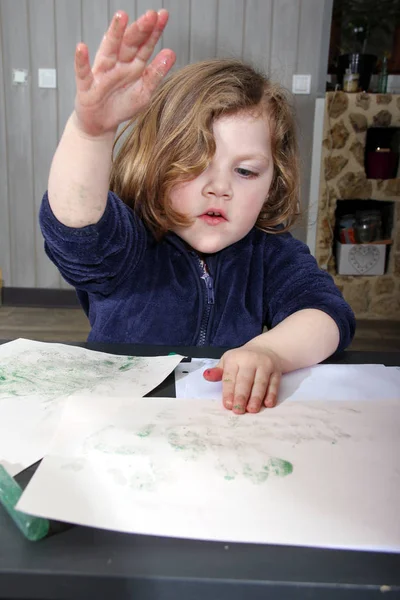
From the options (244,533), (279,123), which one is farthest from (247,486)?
(279,123)

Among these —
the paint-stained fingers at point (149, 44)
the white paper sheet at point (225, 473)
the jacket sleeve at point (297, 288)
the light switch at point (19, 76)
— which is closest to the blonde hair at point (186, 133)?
the jacket sleeve at point (297, 288)

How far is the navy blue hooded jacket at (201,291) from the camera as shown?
0.78 meters

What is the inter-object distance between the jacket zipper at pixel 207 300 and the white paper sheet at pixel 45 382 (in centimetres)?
22

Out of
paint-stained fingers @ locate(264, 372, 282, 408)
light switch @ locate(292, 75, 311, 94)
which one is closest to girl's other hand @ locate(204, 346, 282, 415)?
paint-stained fingers @ locate(264, 372, 282, 408)

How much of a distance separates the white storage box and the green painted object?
2521mm

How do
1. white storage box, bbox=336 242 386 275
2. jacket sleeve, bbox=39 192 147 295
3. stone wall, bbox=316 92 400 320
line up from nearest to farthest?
jacket sleeve, bbox=39 192 147 295 < stone wall, bbox=316 92 400 320 < white storage box, bbox=336 242 386 275

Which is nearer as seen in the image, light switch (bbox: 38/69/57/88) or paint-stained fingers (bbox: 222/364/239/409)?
paint-stained fingers (bbox: 222/364/239/409)

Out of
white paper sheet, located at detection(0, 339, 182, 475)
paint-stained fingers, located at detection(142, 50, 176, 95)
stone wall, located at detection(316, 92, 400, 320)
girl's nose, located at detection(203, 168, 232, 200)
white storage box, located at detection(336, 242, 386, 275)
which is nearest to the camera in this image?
white paper sheet, located at detection(0, 339, 182, 475)

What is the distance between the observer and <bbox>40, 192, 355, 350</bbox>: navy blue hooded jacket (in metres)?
0.78

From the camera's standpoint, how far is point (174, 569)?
0.29 meters

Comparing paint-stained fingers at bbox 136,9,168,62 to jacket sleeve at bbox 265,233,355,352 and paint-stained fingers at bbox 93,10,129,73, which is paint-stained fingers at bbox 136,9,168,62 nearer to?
paint-stained fingers at bbox 93,10,129,73

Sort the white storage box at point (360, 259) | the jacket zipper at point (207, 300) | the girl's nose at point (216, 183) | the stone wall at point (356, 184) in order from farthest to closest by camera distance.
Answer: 1. the white storage box at point (360, 259)
2. the stone wall at point (356, 184)
3. the jacket zipper at point (207, 300)
4. the girl's nose at point (216, 183)

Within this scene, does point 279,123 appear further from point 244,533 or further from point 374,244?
point 374,244

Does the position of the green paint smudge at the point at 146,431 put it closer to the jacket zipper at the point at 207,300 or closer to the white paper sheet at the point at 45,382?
the white paper sheet at the point at 45,382
